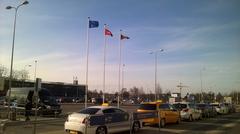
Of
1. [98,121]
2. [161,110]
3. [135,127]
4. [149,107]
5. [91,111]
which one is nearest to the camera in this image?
[98,121]

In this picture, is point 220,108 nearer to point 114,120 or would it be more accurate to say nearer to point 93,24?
point 93,24

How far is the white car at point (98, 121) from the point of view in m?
14.8

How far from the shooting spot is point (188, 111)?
28219 millimetres

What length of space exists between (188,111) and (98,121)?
15.2 meters

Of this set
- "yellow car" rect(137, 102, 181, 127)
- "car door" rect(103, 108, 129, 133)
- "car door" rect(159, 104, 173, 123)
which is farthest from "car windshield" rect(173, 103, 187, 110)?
"car door" rect(103, 108, 129, 133)

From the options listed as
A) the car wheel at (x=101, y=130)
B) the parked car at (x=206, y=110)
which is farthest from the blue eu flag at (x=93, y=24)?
the car wheel at (x=101, y=130)

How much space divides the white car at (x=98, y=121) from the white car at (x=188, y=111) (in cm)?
1154

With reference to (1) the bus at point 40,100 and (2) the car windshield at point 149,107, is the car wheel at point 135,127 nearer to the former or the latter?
(2) the car windshield at point 149,107

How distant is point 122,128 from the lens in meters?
17.3

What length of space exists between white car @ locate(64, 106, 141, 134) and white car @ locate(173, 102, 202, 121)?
1154 centimetres

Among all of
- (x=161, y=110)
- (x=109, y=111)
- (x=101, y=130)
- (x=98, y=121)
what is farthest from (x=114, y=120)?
(x=161, y=110)

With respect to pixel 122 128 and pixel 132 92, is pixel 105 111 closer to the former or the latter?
pixel 122 128

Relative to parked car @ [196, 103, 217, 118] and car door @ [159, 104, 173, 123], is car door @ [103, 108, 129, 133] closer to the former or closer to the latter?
car door @ [159, 104, 173, 123]

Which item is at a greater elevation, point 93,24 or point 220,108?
point 93,24
